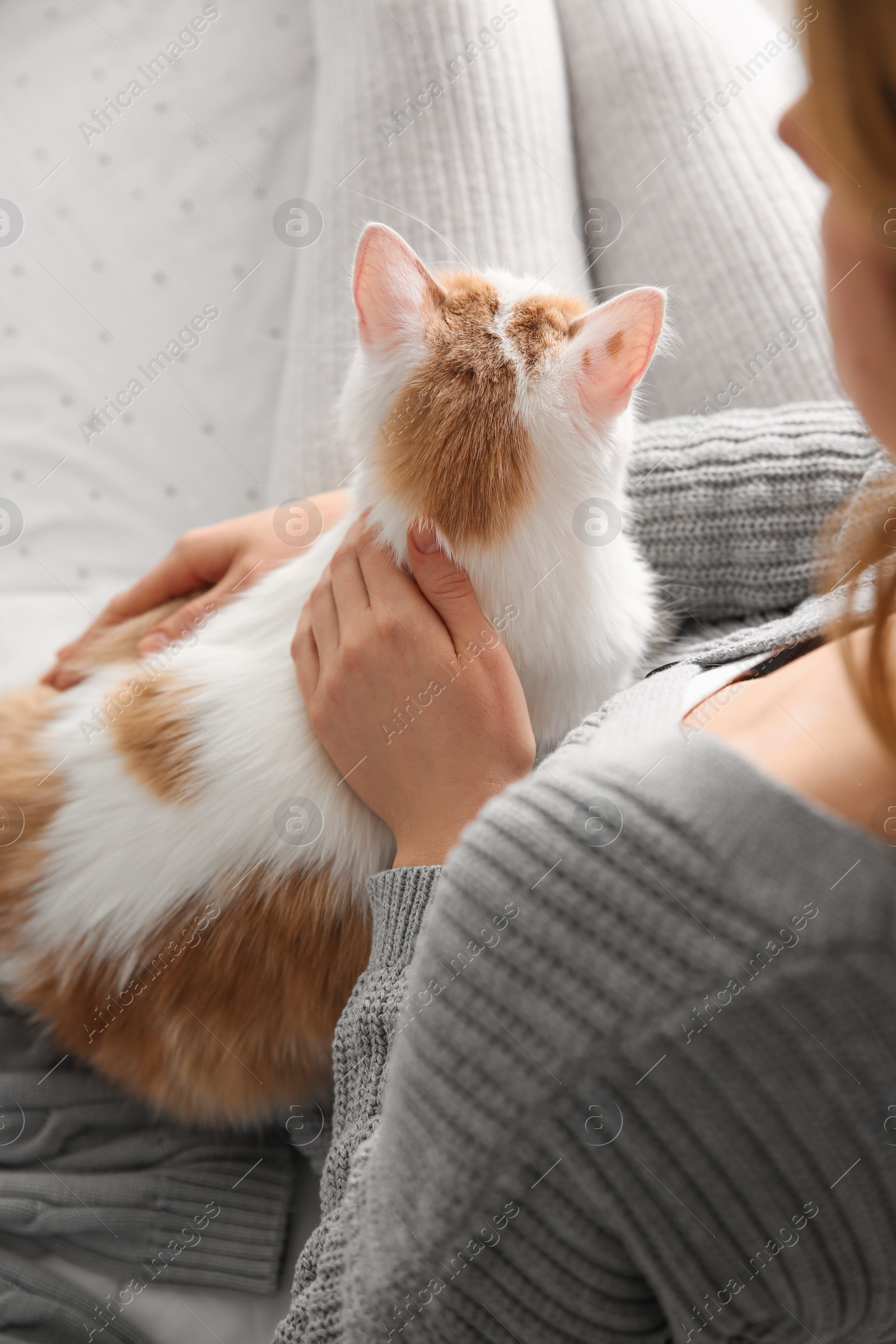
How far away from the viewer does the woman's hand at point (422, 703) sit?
71cm

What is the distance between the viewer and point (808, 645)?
69 cm

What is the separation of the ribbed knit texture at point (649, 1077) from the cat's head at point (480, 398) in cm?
30

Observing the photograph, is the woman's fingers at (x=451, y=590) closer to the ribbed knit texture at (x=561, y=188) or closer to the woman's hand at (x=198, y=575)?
the woman's hand at (x=198, y=575)

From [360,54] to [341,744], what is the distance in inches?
39.6

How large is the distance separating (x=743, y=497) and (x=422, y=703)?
43 centimetres

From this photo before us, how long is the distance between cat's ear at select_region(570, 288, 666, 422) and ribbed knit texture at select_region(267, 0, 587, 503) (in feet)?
1.35

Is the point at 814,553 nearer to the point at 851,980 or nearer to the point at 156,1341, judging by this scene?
the point at 851,980

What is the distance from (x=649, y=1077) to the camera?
18.5 inches

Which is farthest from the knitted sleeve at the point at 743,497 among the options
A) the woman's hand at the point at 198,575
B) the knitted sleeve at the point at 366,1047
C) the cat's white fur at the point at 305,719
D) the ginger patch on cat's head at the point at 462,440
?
the knitted sleeve at the point at 366,1047

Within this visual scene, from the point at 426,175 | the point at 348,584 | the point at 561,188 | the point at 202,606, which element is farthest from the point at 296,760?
the point at 561,188

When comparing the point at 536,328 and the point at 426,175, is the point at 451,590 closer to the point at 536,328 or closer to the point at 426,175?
the point at 536,328

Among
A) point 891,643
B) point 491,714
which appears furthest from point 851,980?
point 491,714

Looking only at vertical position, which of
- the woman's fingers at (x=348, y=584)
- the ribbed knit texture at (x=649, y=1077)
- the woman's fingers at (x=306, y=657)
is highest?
the woman's fingers at (x=348, y=584)

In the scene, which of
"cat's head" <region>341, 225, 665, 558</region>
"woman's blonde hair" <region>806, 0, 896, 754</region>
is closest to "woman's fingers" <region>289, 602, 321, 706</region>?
"cat's head" <region>341, 225, 665, 558</region>
